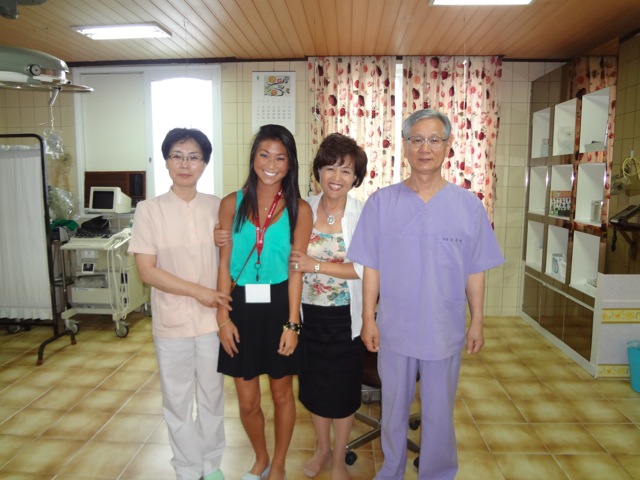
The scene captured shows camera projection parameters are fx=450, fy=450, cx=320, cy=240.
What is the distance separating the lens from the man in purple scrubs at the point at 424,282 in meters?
1.64

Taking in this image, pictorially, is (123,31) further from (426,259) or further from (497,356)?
(497,356)

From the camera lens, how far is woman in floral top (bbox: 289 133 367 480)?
6.04 feet

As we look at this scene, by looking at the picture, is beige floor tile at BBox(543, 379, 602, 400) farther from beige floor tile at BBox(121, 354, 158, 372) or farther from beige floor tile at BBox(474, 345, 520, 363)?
beige floor tile at BBox(121, 354, 158, 372)

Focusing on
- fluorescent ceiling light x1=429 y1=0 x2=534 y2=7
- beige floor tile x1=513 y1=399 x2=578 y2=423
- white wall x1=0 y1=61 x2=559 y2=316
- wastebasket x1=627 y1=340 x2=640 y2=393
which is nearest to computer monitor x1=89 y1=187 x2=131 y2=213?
white wall x1=0 y1=61 x2=559 y2=316

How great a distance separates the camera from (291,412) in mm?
1889

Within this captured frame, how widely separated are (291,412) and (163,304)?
27.3 inches

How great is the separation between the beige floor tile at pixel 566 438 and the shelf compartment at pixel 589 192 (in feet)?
5.23

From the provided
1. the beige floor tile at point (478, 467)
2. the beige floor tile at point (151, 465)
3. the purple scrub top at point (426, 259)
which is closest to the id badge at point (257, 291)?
the purple scrub top at point (426, 259)

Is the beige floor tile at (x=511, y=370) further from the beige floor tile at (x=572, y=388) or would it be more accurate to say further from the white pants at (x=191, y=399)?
the white pants at (x=191, y=399)

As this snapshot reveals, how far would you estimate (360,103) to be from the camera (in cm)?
421

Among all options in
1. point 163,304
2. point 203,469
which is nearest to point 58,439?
point 203,469

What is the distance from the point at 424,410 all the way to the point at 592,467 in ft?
3.71

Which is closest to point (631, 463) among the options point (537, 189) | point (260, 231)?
point (260, 231)

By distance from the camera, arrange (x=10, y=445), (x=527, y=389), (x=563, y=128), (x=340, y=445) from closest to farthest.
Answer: (x=340, y=445) → (x=10, y=445) → (x=527, y=389) → (x=563, y=128)
